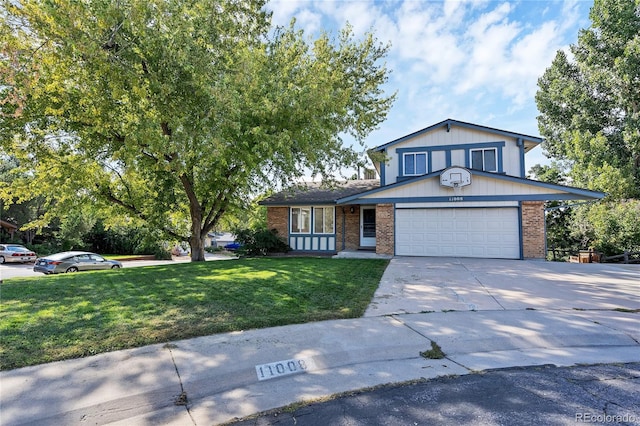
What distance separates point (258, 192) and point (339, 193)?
4.86m

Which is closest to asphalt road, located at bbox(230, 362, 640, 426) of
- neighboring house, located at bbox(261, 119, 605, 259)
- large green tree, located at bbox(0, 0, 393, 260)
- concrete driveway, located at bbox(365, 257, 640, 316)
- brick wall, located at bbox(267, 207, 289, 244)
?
concrete driveway, located at bbox(365, 257, 640, 316)

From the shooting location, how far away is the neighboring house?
14.2 m

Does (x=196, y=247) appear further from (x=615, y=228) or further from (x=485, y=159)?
(x=615, y=228)

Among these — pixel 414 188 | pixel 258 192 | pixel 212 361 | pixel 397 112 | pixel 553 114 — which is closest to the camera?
pixel 212 361

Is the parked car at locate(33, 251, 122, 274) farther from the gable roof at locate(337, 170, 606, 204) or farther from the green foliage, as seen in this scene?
the green foliage

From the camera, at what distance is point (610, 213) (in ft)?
56.9

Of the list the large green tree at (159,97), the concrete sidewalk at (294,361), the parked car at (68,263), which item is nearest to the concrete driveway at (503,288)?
the concrete sidewalk at (294,361)

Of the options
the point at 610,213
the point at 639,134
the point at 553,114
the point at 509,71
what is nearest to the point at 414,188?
the point at 509,71

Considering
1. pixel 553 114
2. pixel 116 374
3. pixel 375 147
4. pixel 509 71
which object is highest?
pixel 553 114

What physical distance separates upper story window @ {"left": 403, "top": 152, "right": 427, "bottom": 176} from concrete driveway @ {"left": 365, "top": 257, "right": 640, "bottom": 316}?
7177mm

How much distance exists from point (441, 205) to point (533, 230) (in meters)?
3.74

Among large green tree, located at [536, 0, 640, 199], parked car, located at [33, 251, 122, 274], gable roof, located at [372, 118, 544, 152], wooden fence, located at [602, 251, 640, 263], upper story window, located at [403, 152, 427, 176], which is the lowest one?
parked car, located at [33, 251, 122, 274]

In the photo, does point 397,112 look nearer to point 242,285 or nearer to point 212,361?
point 242,285

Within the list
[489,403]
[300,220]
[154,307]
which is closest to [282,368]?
[489,403]
